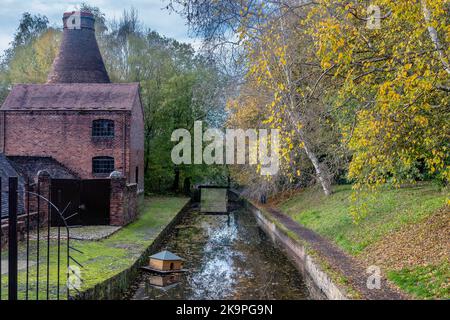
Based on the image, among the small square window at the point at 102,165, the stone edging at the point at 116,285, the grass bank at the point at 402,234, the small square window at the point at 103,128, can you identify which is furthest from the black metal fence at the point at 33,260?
the small square window at the point at 103,128

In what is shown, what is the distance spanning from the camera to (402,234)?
42.2ft

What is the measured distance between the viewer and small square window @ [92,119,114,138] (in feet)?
85.0

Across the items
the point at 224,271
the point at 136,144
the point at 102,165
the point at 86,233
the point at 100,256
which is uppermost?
the point at 136,144

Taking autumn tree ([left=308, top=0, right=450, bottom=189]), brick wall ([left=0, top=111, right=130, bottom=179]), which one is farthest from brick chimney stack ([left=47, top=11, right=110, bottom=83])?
autumn tree ([left=308, top=0, right=450, bottom=189])

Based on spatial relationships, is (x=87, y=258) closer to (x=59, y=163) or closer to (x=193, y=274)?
(x=193, y=274)

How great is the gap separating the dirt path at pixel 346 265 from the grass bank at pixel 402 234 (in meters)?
0.25

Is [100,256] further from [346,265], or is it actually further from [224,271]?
[346,265]

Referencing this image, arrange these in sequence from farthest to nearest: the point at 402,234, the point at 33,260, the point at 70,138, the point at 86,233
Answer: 1. the point at 70,138
2. the point at 86,233
3. the point at 402,234
4. the point at 33,260

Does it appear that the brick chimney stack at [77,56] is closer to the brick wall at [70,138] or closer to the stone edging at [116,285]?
the brick wall at [70,138]

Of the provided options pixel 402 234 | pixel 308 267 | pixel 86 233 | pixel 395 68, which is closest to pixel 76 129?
pixel 86 233

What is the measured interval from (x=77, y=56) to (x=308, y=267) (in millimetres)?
22402

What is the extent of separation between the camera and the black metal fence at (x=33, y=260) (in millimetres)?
4801

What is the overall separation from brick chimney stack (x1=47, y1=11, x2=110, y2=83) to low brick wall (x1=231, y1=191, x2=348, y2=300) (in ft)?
50.1
